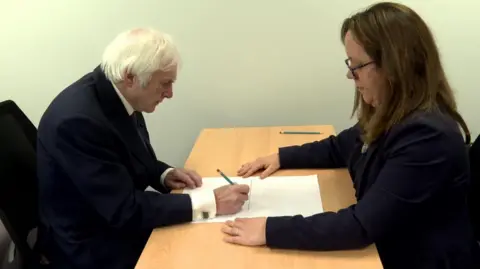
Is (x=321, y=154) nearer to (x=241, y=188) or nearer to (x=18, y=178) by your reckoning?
(x=241, y=188)

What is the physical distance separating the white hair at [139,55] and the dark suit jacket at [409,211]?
0.58 m

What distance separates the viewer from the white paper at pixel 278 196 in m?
1.51

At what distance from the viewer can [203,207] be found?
1.51m

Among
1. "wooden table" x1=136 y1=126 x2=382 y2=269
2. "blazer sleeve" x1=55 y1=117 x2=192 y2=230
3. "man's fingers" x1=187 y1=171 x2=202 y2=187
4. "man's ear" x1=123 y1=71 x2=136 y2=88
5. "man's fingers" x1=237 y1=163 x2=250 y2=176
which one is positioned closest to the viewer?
"wooden table" x1=136 y1=126 x2=382 y2=269

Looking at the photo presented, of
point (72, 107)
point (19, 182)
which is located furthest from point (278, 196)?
point (19, 182)

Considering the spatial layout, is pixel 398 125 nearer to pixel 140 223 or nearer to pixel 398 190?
pixel 398 190

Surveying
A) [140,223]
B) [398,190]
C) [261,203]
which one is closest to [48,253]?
[140,223]

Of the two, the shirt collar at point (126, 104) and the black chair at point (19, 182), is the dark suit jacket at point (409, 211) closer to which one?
the shirt collar at point (126, 104)

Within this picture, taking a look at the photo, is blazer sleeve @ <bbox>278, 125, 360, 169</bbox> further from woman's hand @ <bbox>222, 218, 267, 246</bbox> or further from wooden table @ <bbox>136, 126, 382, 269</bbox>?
woman's hand @ <bbox>222, 218, 267, 246</bbox>

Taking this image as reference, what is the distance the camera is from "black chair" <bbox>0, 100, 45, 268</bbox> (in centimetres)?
163

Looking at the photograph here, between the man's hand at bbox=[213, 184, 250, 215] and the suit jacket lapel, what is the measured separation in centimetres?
33

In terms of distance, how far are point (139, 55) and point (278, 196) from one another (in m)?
0.60

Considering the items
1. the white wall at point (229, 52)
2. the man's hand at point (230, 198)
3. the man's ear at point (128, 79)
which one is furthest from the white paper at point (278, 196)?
the white wall at point (229, 52)

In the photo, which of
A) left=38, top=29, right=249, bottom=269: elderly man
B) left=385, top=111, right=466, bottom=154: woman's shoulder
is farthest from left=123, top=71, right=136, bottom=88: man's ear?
left=385, top=111, right=466, bottom=154: woman's shoulder
